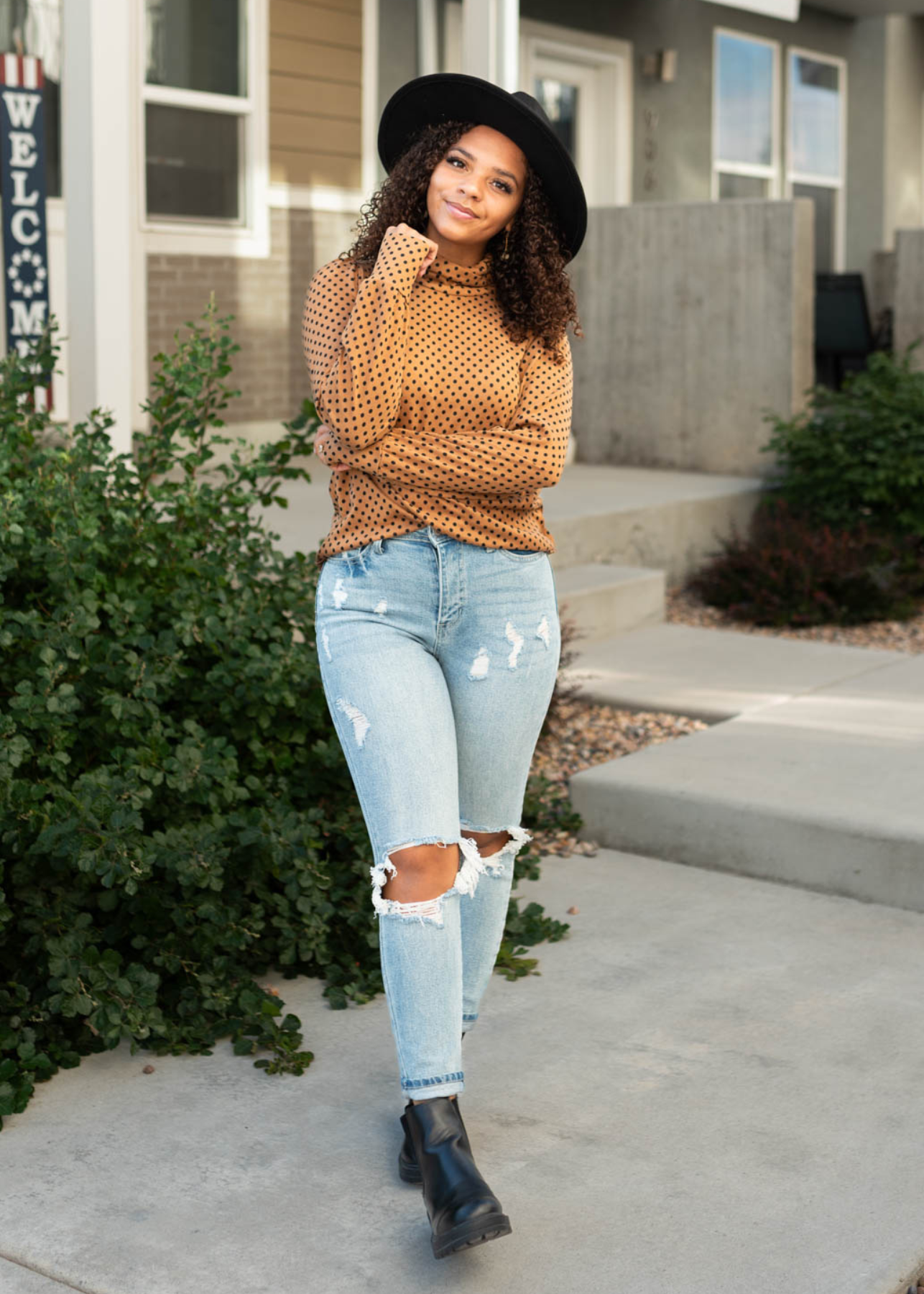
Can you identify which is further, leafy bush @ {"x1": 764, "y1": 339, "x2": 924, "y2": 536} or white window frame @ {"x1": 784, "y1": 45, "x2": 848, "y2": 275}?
white window frame @ {"x1": 784, "y1": 45, "x2": 848, "y2": 275}

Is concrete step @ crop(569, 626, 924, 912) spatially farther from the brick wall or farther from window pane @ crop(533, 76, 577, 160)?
window pane @ crop(533, 76, 577, 160)

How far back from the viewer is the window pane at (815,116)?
539 inches

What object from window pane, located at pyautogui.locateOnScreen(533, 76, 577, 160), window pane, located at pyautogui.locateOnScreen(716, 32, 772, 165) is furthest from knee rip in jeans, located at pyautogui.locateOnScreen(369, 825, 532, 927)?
window pane, located at pyautogui.locateOnScreen(716, 32, 772, 165)

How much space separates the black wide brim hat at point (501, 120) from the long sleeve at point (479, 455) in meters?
0.31

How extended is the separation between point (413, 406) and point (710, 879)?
210cm

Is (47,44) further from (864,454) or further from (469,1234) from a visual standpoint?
(469,1234)

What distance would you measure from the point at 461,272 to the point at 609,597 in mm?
4117

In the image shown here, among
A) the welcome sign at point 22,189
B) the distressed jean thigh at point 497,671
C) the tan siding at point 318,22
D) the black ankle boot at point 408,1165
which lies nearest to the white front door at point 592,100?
the tan siding at point 318,22

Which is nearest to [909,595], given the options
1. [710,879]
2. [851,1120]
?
Answer: [710,879]

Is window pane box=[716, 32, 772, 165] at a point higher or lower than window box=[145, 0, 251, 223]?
higher

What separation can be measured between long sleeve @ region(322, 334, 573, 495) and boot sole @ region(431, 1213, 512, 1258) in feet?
3.52

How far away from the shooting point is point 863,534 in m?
7.60

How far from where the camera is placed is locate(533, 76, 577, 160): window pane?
437 inches

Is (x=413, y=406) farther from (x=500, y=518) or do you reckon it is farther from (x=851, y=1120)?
(x=851, y=1120)
